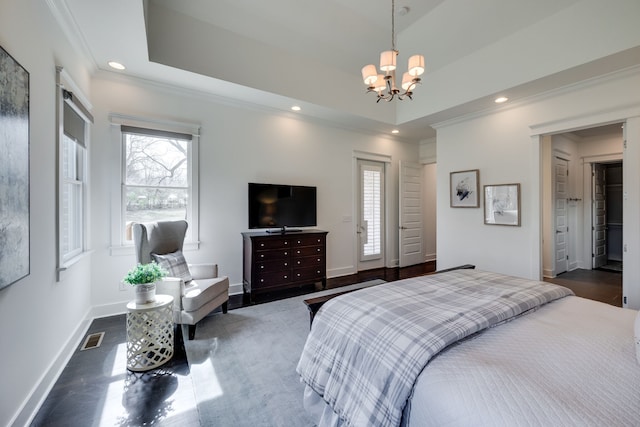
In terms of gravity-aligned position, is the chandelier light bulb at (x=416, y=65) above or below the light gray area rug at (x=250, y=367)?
above

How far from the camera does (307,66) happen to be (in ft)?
13.2

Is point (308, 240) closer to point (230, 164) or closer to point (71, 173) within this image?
point (230, 164)

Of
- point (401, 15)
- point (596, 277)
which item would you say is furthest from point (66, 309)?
point (596, 277)

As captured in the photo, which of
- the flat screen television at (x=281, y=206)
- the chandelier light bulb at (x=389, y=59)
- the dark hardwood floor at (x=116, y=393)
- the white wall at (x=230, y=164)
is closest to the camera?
the dark hardwood floor at (x=116, y=393)

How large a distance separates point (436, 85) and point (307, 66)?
6.71 ft

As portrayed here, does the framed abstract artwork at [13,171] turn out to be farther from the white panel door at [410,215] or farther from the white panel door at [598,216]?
the white panel door at [598,216]

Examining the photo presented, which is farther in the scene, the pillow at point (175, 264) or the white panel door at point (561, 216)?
the white panel door at point (561, 216)

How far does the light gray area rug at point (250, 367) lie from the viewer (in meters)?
1.73

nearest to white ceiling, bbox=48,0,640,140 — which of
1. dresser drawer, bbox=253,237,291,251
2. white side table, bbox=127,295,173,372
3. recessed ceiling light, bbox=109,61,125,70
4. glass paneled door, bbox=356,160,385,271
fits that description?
recessed ceiling light, bbox=109,61,125,70

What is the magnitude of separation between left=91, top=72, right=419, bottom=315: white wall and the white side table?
4.54ft

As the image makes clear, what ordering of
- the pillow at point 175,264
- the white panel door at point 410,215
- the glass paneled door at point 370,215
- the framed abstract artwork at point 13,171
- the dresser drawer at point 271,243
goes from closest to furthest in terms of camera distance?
the framed abstract artwork at point 13,171
the pillow at point 175,264
the dresser drawer at point 271,243
the glass paneled door at point 370,215
the white panel door at point 410,215

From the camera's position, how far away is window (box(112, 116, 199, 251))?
10.9 feet

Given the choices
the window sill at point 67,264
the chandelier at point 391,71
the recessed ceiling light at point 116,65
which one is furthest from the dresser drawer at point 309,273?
the recessed ceiling light at point 116,65

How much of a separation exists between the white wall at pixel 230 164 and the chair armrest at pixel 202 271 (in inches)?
18.4
